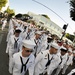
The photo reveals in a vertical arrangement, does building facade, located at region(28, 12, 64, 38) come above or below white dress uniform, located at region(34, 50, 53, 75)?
below

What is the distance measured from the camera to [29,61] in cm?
516

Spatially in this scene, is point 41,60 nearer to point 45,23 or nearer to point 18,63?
point 18,63

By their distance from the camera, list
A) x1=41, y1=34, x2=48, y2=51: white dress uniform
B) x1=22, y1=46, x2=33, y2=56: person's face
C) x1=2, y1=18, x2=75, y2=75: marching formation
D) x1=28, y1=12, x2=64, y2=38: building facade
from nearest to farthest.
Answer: x1=22, y1=46, x2=33, y2=56: person's face → x1=2, y1=18, x2=75, y2=75: marching formation → x1=41, y1=34, x2=48, y2=51: white dress uniform → x1=28, y1=12, x2=64, y2=38: building facade

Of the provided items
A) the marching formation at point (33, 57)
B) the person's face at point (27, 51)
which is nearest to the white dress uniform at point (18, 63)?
the marching formation at point (33, 57)

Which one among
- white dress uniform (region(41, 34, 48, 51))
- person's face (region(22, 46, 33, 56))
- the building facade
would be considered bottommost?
the building facade

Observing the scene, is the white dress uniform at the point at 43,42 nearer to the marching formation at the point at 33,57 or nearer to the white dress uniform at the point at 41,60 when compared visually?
the marching formation at the point at 33,57

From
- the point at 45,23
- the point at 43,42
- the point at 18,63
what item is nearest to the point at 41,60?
the point at 18,63

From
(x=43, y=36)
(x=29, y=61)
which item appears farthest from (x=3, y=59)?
(x=29, y=61)

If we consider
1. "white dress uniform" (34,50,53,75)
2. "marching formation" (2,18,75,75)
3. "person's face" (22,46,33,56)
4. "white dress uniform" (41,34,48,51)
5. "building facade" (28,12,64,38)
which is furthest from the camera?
"building facade" (28,12,64,38)

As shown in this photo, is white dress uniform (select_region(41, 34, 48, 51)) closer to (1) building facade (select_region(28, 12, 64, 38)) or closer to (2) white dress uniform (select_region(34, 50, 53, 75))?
(2) white dress uniform (select_region(34, 50, 53, 75))

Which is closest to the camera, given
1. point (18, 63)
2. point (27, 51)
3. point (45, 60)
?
point (27, 51)

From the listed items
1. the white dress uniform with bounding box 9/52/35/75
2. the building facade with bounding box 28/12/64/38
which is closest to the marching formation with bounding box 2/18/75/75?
the white dress uniform with bounding box 9/52/35/75

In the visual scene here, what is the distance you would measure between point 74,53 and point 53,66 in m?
5.00

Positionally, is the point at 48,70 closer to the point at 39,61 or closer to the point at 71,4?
the point at 39,61
